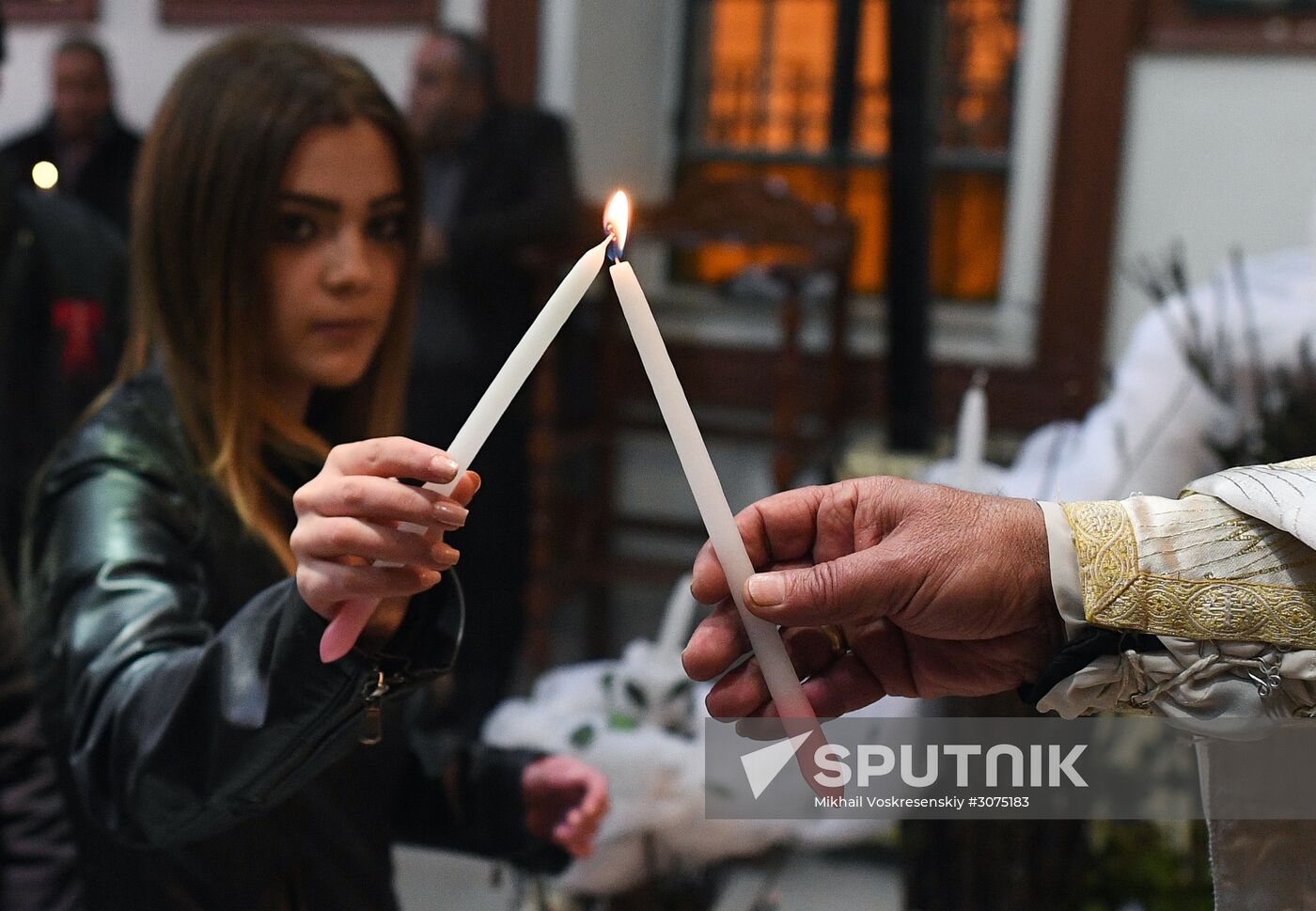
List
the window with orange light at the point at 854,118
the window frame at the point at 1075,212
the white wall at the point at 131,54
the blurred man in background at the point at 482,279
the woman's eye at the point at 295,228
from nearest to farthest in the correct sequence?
1. the woman's eye at the point at 295,228
2. the blurred man in background at the point at 482,279
3. the white wall at the point at 131,54
4. the window frame at the point at 1075,212
5. the window with orange light at the point at 854,118

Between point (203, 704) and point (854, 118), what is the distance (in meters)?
1.08

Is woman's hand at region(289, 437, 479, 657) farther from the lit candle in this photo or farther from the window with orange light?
the window with orange light

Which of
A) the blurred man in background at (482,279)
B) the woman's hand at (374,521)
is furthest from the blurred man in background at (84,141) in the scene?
the woman's hand at (374,521)

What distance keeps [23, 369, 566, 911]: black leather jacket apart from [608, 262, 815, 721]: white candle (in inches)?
5.3

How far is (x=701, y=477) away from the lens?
335 millimetres

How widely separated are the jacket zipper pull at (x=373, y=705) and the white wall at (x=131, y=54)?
26.4 inches

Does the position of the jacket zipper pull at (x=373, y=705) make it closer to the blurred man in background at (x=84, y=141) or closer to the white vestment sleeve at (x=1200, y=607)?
the white vestment sleeve at (x=1200, y=607)

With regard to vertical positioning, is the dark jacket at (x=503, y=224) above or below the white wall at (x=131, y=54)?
below

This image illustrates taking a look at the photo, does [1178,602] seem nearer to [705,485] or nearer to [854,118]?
[705,485]

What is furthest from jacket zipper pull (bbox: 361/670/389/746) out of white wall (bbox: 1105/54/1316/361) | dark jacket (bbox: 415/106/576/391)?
white wall (bbox: 1105/54/1316/361)

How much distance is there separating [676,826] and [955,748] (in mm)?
371

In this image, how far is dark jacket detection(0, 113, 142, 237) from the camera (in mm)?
934

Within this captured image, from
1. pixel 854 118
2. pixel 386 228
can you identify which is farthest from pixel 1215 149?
pixel 386 228

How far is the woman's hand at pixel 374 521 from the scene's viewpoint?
1.15ft
